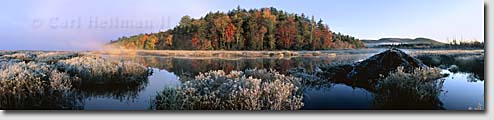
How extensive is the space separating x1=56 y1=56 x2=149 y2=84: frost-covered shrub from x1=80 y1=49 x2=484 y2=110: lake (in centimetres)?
6

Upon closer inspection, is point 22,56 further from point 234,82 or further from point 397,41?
point 397,41

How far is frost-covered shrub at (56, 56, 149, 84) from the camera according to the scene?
3.60 m

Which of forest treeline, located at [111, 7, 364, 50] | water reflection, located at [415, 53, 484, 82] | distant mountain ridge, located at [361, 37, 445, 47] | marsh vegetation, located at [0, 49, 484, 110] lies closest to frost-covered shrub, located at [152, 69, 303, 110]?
marsh vegetation, located at [0, 49, 484, 110]

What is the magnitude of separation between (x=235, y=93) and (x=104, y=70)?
0.99m

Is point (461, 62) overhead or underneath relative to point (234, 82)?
overhead

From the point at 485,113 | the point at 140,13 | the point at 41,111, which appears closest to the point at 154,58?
the point at 140,13

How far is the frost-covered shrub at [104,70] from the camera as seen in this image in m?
3.60

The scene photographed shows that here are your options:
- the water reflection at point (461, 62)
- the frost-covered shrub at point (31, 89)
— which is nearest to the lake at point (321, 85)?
the water reflection at point (461, 62)

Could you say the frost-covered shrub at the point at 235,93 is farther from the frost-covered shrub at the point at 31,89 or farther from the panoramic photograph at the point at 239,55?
the frost-covered shrub at the point at 31,89

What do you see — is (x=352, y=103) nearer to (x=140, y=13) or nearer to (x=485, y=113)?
(x=485, y=113)

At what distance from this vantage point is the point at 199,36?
3633mm

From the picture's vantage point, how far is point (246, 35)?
3.63 metres

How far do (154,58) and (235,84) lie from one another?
641 millimetres

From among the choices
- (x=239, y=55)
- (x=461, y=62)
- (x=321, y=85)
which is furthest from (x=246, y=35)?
(x=461, y=62)
